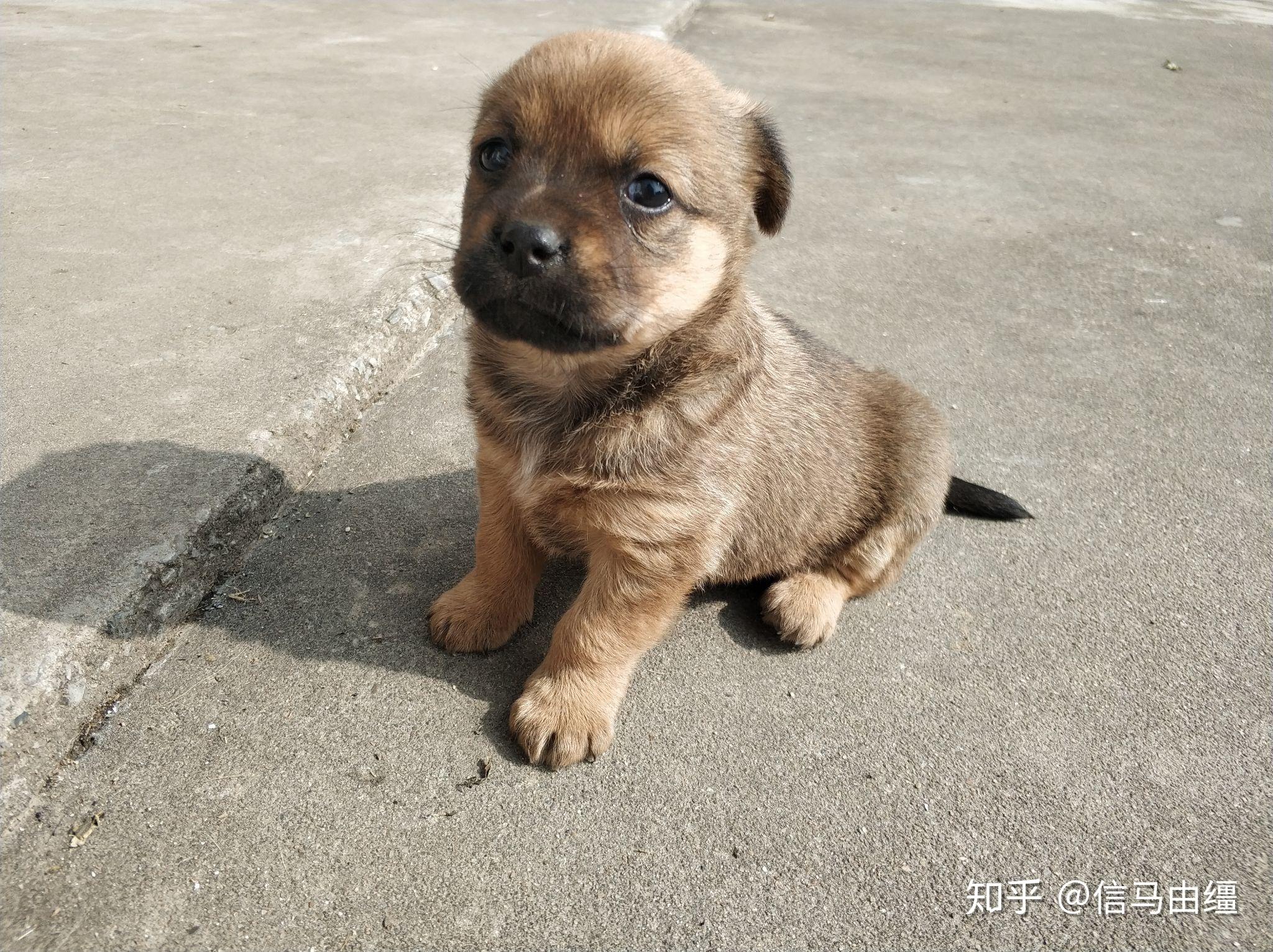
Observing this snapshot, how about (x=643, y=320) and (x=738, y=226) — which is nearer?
(x=643, y=320)

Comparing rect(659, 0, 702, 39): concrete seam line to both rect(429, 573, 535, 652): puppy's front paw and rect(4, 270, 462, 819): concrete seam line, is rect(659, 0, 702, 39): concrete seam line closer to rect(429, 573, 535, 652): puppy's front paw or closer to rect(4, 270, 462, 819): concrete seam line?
rect(4, 270, 462, 819): concrete seam line

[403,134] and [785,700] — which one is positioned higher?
[403,134]

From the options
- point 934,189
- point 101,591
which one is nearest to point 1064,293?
point 934,189

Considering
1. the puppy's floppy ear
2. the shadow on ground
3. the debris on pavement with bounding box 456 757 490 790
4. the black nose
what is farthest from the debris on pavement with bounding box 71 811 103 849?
the puppy's floppy ear

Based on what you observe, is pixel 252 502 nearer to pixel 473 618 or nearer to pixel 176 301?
pixel 473 618

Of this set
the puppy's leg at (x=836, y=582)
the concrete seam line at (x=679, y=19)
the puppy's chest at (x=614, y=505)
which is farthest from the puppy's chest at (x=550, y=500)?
the concrete seam line at (x=679, y=19)

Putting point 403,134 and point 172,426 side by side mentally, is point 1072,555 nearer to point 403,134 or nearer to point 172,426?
point 172,426

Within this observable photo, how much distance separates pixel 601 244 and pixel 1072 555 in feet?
7.48

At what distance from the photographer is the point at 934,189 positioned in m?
6.78

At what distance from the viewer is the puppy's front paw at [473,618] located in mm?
2836

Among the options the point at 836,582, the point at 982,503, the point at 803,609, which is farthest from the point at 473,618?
the point at 982,503

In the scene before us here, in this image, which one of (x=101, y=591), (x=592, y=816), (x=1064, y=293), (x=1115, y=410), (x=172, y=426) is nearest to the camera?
(x=592, y=816)

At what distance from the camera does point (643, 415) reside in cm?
252

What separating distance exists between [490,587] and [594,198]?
1258mm
